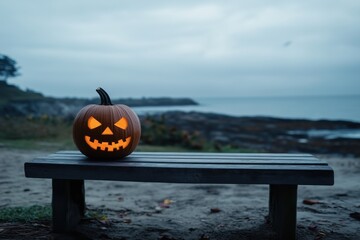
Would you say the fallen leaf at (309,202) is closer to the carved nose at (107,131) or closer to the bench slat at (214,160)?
the bench slat at (214,160)

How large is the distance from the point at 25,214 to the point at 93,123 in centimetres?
Result: 147

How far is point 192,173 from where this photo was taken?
9.37ft

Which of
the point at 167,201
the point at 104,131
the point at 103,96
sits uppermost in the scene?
the point at 103,96

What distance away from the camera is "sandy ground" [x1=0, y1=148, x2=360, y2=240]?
11.2 ft

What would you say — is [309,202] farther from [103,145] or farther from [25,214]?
[25,214]

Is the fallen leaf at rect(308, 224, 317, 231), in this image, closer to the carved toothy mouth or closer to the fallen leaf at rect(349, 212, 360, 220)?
the fallen leaf at rect(349, 212, 360, 220)

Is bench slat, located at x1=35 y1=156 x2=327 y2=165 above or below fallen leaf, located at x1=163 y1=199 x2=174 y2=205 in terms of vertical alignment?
above

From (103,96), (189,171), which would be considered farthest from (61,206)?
(189,171)

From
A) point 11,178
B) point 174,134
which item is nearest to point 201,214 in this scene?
point 11,178

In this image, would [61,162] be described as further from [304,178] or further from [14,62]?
[14,62]

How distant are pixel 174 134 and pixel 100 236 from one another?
9.85 meters

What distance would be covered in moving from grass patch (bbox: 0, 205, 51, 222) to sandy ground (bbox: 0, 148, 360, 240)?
0.18m

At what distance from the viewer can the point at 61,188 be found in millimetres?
3293

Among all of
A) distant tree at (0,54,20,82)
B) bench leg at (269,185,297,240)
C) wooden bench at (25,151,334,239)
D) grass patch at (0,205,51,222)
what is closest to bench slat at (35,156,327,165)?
wooden bench at (25,151,334,239)
